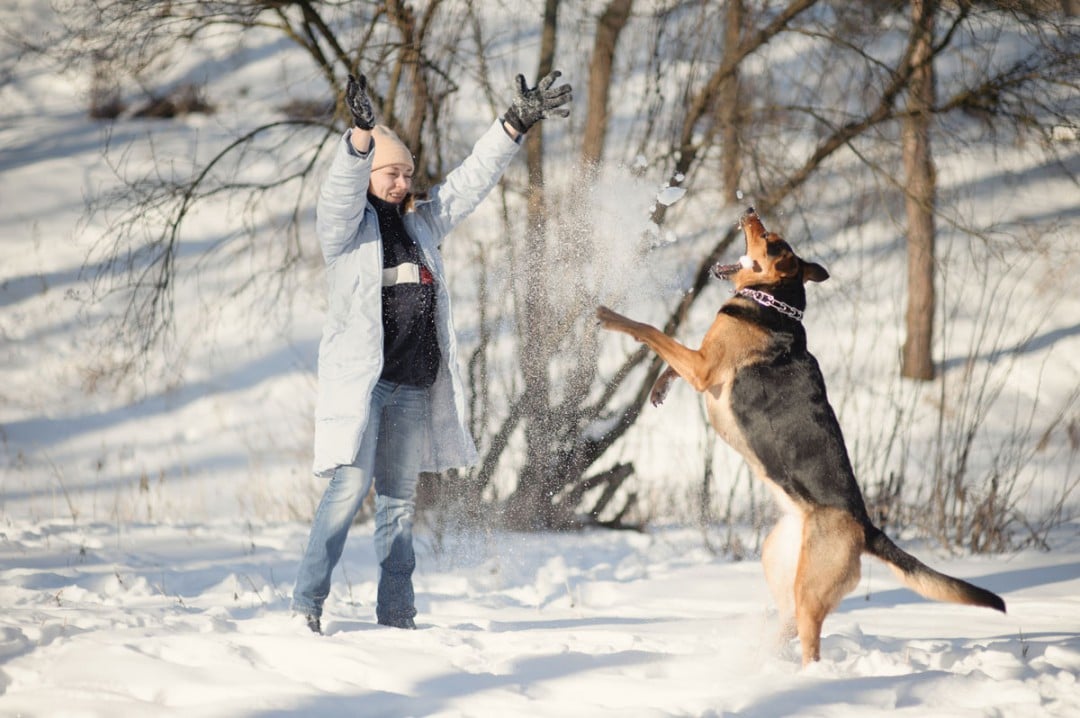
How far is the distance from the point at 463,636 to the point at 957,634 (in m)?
2.35

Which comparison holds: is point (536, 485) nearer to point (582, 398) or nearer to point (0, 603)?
point (582, 398)

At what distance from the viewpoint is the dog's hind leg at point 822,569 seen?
10.1ft

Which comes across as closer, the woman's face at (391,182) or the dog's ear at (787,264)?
the woman's face at (391,182)

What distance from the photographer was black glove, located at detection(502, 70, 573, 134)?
3.52 meters

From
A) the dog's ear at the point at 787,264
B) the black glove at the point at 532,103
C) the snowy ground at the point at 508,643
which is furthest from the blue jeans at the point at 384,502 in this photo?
the dog's ear at the point at 787,264

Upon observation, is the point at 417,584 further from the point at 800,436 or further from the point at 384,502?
the point at 800,436

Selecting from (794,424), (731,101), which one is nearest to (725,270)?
(794,424)

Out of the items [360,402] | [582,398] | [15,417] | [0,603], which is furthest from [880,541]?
[15,417]

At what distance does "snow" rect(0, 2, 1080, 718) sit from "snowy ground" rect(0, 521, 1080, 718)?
12 mm

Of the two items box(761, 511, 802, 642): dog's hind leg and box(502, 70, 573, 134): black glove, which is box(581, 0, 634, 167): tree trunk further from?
box(761, 511, 802, 642): dog's hind leg

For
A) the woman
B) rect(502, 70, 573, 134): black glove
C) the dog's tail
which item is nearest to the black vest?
the woman

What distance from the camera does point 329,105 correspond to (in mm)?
6043

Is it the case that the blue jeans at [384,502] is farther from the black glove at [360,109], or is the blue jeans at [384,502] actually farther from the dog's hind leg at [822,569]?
the dog's hind leg at [822,569]

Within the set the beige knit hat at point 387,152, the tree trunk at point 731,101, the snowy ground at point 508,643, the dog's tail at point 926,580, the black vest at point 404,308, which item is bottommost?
the snowy ground at point 508,643
